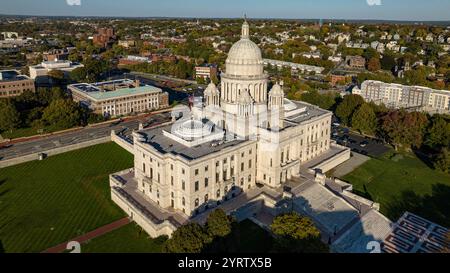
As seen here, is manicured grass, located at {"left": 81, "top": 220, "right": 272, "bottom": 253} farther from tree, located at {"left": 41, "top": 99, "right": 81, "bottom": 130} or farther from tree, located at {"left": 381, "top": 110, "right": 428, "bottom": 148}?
tree, located at {"left": 41, "top": 99, "right": 81, "bottom": 130}

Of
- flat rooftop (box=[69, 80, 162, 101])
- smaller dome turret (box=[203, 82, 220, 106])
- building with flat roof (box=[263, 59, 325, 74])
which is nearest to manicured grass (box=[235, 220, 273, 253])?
smaller dome turret (box=[203, 82, 220, 106])

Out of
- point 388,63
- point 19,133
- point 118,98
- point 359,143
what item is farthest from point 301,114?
point 388,63

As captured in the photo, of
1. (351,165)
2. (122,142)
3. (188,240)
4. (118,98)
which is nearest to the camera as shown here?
(188,240)

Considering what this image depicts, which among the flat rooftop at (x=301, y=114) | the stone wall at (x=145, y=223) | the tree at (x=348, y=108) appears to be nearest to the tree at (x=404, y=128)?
the tree at (x=348, y=108)

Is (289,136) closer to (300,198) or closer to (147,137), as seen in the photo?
(300,198)

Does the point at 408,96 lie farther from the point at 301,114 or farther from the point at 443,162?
the point at 301,114

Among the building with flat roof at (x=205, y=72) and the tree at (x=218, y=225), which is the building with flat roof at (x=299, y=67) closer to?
the building with flat roof at (x=205, y=72)
